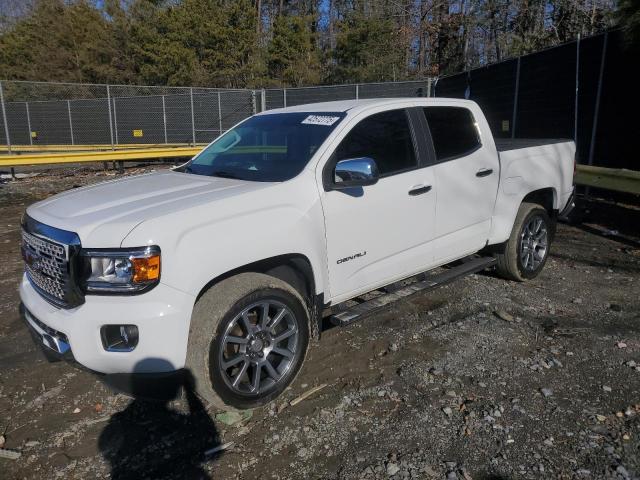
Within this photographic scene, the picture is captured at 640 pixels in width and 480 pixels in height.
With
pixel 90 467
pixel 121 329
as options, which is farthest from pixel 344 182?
pixel 90 467

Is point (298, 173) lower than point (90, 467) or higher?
higher

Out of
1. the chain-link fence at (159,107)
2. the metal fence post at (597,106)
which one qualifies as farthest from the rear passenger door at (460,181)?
the chain-link fence at (159,107)

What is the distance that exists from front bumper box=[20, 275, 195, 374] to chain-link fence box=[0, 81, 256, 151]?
1687 cm

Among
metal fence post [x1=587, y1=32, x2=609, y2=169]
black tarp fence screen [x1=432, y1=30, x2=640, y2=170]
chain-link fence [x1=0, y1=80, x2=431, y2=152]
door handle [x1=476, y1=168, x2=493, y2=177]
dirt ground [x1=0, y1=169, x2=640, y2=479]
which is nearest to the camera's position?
dirt ground [x1=0, y1=169, x2=640, y2=479]

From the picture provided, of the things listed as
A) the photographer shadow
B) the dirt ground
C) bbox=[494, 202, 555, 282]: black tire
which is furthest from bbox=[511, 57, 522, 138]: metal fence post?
the photographer shadow

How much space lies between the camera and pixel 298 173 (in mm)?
3342

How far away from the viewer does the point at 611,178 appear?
280 inches

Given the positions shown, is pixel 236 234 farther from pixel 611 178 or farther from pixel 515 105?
pixel 515 105

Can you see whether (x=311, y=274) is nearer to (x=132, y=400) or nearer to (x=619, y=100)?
(x=132, y=400)

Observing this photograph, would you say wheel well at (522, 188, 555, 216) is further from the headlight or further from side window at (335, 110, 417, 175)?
the headlight

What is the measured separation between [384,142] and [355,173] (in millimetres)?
711

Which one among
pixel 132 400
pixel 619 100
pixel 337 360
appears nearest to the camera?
pixel 132 400

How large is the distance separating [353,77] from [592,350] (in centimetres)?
2746

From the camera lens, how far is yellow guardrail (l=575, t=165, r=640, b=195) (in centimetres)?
666
